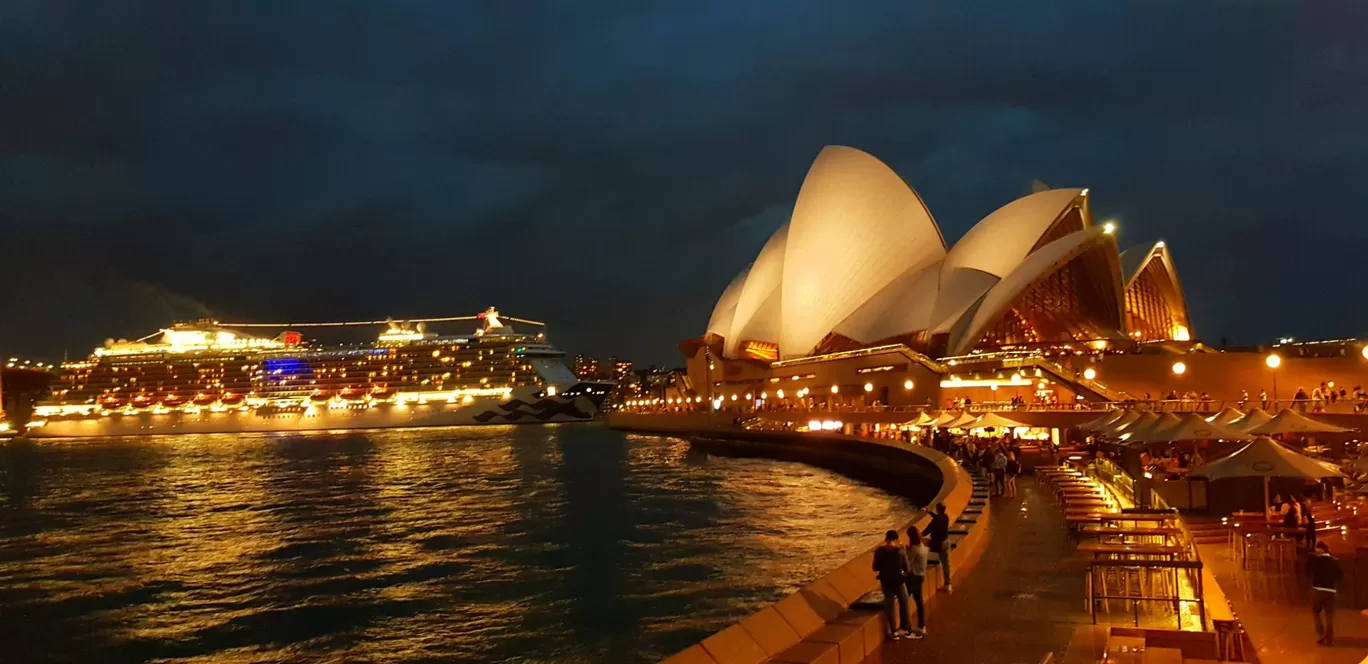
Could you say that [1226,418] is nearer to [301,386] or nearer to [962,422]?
[962,422]

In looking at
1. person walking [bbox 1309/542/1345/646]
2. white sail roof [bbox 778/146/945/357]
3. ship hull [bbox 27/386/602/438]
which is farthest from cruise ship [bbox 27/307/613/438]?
person walking [bbox 1309/542/1345/646]

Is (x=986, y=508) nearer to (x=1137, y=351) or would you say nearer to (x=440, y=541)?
(x=440, y=541)

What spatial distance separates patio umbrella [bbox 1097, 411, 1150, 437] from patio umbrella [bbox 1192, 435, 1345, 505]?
628cm

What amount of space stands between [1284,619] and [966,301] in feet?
108

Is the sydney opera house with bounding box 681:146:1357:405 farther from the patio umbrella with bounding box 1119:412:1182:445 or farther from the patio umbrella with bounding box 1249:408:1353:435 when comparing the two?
the patio umbrella with bounding box 1249:408:1353:435

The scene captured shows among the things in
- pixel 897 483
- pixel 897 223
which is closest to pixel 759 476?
pixel 897 483

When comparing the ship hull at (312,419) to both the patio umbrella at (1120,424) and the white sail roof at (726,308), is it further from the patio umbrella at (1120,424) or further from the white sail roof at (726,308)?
the patio umbrella at (1120,424)

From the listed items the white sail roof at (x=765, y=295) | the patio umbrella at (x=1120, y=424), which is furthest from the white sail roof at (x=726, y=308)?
the patio umbrella at (x=1120, y=424)

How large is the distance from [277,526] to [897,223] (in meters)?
29.0

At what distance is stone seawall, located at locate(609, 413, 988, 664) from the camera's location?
535 centimetres

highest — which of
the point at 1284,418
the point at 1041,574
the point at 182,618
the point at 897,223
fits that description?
the point at 897,223

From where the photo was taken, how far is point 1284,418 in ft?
45.1

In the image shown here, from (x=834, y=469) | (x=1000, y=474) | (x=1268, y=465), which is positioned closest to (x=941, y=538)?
(x=1268, y=465)

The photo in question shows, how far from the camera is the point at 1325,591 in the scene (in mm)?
5797
